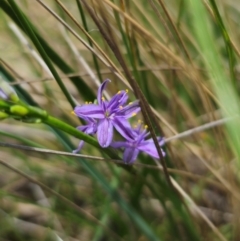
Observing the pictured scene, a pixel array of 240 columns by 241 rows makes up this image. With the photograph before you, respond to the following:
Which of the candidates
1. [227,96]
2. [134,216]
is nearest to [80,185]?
[134,216]

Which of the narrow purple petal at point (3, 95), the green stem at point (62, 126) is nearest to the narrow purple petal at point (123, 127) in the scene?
the green stem at point (62, 126)

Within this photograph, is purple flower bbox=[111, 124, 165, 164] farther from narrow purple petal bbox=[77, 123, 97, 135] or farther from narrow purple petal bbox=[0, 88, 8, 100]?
narrow purple petal bbox=[0, 88, 8, 100]

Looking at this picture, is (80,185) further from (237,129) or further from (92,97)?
(237,129)

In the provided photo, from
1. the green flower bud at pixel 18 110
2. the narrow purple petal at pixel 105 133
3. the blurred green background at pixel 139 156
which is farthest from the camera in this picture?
the blurred green background at pixel 139 156

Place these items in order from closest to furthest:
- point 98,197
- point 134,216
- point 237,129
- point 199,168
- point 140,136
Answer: point 237,129 → point 140,136 → point 134,216 → point 98,197 → point 199,168

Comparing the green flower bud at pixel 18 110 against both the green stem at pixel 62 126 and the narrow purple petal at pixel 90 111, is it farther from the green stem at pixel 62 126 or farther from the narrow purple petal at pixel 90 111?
the narrow purple petal at pixel 90 111

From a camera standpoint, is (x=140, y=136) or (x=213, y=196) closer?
(x=140, y=136)

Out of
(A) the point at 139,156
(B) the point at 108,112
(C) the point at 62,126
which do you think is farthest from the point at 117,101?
(A) the point at 139,156
